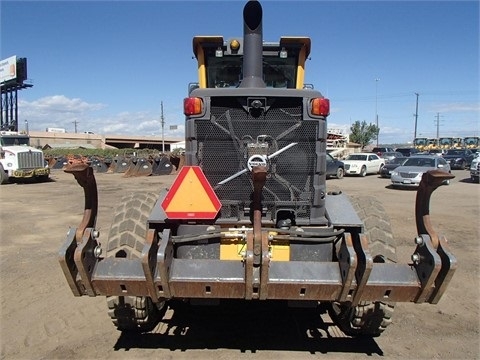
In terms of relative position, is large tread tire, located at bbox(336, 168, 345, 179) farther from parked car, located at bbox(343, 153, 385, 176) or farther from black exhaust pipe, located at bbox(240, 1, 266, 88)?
black exhaust pipe, located at bbox(240, 1, 266, 88)

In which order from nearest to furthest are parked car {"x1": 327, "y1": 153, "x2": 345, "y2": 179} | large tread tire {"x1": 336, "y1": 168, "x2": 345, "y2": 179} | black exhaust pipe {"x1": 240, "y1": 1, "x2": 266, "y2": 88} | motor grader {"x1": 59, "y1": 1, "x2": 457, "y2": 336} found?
1. motor grader {"x1": 59, "y1": 1, "x2": 457, "y2": 336}
2. black exhaust pipe {"x1": 240, "y1": 1, "x2": 266, "y2": 88}
3. parked car {"x1": 327, "y1": 153, "x2": 345, "y2": 179}
4. large tread tire {"x1": 336, "y1": 168, "x2": 345, "y2": 179}

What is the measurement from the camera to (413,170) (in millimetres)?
20375

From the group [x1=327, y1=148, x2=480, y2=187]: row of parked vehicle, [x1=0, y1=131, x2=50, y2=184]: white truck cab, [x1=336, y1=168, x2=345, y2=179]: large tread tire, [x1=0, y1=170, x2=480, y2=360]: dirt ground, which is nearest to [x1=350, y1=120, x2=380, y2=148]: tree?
[x1=327, y1=148, x2=480, y2=187]: row of parked vehicle

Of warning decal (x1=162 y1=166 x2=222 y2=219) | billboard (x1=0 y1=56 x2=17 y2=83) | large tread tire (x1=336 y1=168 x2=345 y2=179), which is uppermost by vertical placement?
billboard (x1=0 y1=56 x2=17 y2=83)

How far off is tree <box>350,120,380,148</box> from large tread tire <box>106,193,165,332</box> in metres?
79.0

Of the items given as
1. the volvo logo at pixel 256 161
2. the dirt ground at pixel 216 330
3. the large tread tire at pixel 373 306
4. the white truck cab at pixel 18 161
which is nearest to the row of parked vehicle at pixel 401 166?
the dirt ground at pixel 216 330

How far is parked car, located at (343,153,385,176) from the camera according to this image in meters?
28.3

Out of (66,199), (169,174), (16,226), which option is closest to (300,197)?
(16,226)

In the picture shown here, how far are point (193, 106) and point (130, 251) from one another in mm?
1472

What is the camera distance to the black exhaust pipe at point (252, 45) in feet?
13.6

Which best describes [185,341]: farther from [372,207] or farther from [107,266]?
[372,207]

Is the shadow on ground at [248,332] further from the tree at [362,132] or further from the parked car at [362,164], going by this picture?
the tree at [362,132]

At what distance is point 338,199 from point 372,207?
0.36m

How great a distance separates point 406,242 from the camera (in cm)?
848
